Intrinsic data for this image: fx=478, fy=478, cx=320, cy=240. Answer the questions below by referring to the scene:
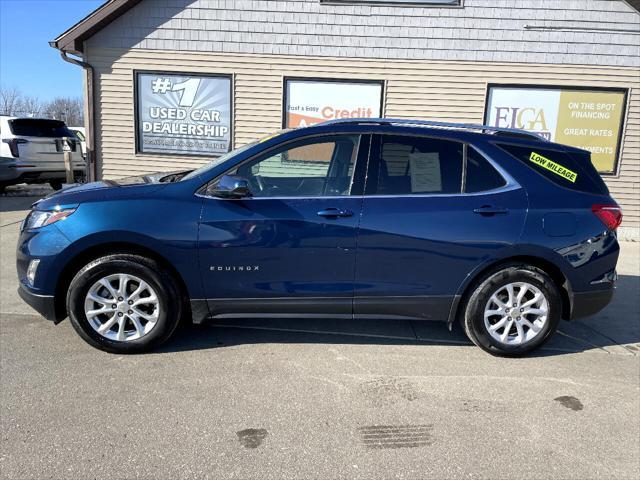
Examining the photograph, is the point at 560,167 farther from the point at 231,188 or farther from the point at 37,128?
the point at 37,128

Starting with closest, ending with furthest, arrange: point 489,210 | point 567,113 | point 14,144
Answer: point 489,210 → point 567,113 → point 14,144

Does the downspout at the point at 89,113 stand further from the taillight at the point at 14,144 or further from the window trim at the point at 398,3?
the window trim at the point at 398,3

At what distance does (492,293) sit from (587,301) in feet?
2.60

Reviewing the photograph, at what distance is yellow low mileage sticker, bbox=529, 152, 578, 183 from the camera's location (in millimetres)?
3705

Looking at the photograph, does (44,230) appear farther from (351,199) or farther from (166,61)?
(166,61)

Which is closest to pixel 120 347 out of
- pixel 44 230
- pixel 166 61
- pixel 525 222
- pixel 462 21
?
pixel 44 230

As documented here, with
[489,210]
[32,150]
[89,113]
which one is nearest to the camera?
[489,210]

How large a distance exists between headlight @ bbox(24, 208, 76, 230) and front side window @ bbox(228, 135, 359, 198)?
1.23 meters

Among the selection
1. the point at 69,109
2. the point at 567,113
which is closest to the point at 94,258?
the point at 567,113

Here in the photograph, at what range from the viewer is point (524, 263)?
372 cm

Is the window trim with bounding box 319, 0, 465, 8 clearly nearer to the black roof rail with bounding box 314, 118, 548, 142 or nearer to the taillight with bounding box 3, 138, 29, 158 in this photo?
the black roof rail with bounding box 314, 118, 548, 142

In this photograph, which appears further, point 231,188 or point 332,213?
point 332,213

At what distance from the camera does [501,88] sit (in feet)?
27.5

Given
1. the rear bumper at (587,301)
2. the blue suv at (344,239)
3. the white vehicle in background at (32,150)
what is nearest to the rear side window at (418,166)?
the blue suv at (344,239)
